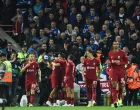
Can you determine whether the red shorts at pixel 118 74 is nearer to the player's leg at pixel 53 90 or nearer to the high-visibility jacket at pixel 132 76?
the high-visibility jacket at pixel 132 76

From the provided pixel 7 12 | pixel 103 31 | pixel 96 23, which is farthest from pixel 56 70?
pixel 7 12

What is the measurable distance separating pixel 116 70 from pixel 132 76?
10.1ft

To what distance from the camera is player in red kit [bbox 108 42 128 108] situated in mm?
25406

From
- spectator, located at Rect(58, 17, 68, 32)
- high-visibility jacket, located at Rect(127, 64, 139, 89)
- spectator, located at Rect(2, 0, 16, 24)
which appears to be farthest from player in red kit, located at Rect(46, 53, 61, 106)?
spectator, located at Rect(2, 0, 16, 24)

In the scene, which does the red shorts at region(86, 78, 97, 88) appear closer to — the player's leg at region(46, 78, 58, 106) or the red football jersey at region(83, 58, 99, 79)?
the red football jersey at region(83, 58, 99, 79)

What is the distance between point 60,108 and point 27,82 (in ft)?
9.69

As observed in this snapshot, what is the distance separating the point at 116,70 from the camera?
2562cm

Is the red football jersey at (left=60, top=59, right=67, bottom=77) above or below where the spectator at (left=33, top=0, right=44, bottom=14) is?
below

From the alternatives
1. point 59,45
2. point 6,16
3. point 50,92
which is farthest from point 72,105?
point 6,16

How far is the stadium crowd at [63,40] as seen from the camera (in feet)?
92.7

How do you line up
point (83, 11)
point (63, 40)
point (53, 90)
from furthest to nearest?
point (83, 11), point (63, 40), point (53, 90)

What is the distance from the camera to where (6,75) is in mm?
27047

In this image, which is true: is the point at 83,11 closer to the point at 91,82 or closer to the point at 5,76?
the point at 91,82

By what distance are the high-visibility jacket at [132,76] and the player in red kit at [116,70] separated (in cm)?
277
